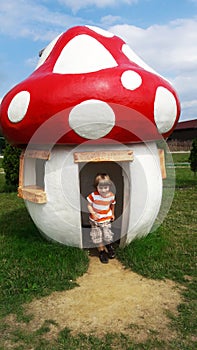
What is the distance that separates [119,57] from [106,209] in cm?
207

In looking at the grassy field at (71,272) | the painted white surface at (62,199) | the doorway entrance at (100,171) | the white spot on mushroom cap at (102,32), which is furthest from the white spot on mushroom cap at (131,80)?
the grassy field at (71,272)

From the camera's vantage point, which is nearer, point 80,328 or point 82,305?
point 80,328

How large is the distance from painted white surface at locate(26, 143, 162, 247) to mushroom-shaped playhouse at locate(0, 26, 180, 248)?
1 cm

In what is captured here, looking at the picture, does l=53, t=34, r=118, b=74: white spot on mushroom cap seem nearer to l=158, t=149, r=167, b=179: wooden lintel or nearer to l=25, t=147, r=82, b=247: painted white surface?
l=25, t=147, r=82, b=247: painted white surface

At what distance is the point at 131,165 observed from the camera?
475cm

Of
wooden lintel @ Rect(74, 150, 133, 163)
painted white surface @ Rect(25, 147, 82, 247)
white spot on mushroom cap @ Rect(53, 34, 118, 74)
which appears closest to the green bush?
painted white surface @ Rect(25, 147, 82, 247)

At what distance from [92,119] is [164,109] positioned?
3.35ft

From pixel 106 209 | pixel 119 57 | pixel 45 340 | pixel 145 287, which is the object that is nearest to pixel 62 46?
pixel 119 57

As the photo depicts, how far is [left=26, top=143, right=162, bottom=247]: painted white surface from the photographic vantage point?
15.1ft

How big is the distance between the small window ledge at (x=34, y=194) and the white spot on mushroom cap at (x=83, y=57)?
160 centimetres

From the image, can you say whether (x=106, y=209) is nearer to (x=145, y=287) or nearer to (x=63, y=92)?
(x=145, y=287)

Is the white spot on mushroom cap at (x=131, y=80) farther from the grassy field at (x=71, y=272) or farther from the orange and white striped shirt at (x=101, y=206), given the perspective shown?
the grassy field at (x=71, y=272)

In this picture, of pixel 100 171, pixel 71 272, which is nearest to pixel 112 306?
pixel 71 272

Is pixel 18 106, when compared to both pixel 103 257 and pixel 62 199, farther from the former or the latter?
pixel 103 257
